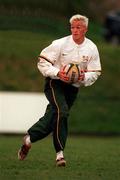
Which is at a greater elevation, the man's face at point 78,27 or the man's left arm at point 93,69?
the man's face at point 78,27

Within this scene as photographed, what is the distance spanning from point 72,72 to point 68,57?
34 cm

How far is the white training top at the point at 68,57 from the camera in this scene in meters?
11.0

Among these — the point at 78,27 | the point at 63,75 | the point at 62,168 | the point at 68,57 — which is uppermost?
the point at 78,27

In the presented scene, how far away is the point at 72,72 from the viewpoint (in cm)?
1086

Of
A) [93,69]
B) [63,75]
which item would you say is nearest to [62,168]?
[63,75]

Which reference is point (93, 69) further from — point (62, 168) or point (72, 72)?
point (62, 168)

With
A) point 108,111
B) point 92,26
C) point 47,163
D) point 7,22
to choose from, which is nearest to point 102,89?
point 108,111

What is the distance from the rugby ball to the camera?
428 inches

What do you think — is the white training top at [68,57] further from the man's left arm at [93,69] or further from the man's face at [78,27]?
the man's face at [78,27]

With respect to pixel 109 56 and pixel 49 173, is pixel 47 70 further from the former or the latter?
pixel 109 56

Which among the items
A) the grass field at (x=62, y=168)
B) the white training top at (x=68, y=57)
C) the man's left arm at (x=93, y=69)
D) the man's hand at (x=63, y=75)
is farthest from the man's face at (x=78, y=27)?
the grass field at (x=62, y=168)

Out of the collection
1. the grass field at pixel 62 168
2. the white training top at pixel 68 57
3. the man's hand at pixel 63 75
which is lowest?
the grass field at pixel 62 168

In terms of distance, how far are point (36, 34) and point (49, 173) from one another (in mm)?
22338

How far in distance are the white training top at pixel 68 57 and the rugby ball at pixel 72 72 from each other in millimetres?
132
